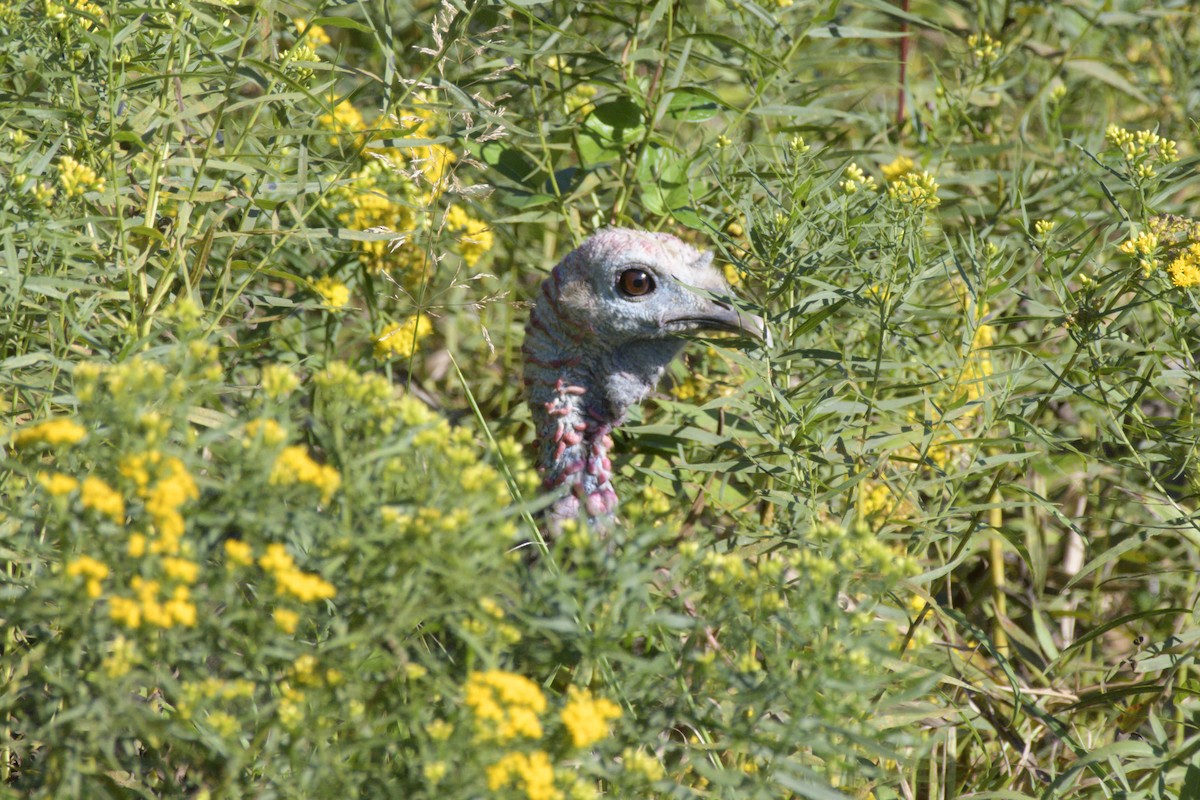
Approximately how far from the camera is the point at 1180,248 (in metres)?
2.51

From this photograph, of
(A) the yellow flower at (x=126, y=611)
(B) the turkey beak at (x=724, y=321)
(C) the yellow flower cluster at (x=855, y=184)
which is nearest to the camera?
(A) the yellow flower at (x=126, y=611)

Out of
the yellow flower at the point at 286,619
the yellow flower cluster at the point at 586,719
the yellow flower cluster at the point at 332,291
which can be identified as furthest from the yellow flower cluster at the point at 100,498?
the yellow flower cluster at the point at 332,291

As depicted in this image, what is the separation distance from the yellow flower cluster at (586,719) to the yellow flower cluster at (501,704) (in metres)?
0.05

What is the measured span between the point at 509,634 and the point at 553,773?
195 mm

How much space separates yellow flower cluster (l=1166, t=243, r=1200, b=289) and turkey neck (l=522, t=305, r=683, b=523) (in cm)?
111

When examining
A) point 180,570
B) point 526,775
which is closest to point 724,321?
point 526,775

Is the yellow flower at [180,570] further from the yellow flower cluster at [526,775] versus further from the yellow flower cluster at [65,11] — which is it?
the yellow flower cluster at [65,11]

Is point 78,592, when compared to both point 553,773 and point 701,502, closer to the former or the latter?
point 553,773

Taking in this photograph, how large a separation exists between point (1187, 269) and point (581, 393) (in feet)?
4.36

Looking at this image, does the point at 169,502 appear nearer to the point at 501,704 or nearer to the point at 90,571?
the point at 90,571

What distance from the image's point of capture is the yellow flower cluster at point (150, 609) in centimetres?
148

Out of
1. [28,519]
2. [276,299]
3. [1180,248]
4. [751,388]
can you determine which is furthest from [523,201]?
[28,519]

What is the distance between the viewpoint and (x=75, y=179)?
2387mm

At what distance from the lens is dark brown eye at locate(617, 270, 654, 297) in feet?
9.37
